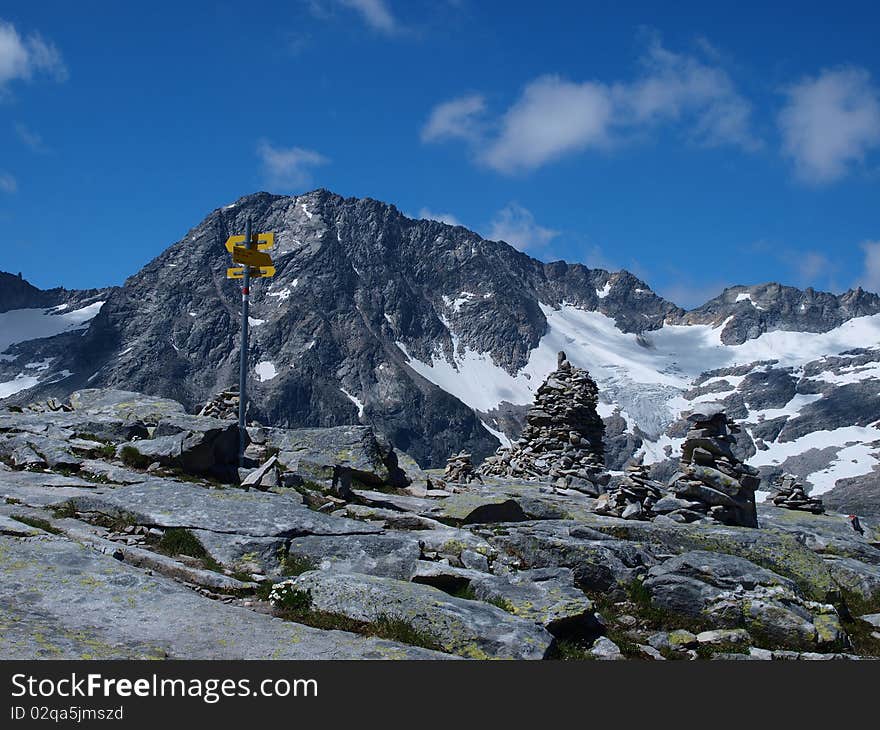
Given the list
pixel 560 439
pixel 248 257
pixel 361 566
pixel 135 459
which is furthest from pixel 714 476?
pixel 135 459

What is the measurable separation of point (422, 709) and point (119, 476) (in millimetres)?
15205

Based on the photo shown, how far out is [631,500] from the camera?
28391mm

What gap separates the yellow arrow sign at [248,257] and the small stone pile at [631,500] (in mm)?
14572

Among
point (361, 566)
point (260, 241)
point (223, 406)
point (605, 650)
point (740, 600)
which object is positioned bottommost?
point (605, 650)

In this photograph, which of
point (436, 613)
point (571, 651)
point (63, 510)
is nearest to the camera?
point (436, 613)

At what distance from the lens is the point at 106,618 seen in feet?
38.0

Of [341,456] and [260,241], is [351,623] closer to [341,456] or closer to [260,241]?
[341,456]

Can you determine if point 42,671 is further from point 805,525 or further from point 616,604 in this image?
point 805,525

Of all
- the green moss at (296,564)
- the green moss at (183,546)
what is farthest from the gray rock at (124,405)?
the green moss at (296,564)

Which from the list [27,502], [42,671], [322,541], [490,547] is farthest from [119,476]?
[42,671]

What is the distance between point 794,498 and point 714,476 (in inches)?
593

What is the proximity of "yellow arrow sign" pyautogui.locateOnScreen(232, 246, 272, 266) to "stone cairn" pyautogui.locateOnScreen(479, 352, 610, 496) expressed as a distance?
1834 centimetres

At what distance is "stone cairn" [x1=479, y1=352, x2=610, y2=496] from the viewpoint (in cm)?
4266

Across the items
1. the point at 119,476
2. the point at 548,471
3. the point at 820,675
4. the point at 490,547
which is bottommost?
the point at 820,675
